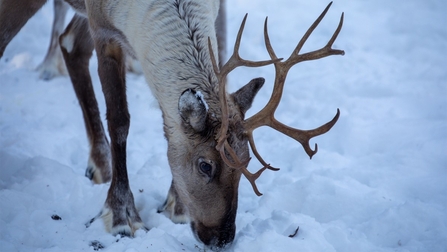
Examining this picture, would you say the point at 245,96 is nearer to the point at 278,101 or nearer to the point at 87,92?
the point at 278,101

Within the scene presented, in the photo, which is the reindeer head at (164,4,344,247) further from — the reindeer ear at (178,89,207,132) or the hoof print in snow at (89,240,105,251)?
the hoof print in snow at (89,240,105,251)

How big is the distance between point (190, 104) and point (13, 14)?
7.66 ft

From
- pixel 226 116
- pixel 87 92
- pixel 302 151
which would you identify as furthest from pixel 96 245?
pixel 302 151

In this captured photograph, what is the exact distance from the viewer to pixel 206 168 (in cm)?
342

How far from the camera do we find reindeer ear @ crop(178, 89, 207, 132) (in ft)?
10.6

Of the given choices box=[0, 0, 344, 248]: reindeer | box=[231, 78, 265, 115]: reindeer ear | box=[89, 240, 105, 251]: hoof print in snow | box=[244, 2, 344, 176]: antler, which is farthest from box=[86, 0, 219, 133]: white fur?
box=[89, 240, 105, 251]: hoof print in snow

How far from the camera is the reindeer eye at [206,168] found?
3.40 metres

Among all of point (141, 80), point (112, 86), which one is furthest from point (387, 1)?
point (112, 86)

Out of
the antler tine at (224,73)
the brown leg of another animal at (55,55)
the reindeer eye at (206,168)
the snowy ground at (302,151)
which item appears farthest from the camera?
the brown leg of another animal at (55,55)

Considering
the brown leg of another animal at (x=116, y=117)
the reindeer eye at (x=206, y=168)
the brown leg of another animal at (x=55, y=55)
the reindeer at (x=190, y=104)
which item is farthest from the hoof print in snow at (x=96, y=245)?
the brown leg of another animal at (x=55, y=55)

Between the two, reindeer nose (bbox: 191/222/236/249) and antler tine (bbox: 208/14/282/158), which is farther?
reindeer nose (bbox: 191/222/236/249)

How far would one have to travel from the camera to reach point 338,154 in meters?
5.08

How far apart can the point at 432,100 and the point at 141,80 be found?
3.49 m

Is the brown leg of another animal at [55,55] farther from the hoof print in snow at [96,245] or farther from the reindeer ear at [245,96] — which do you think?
the reindeer ear at [245,96]
